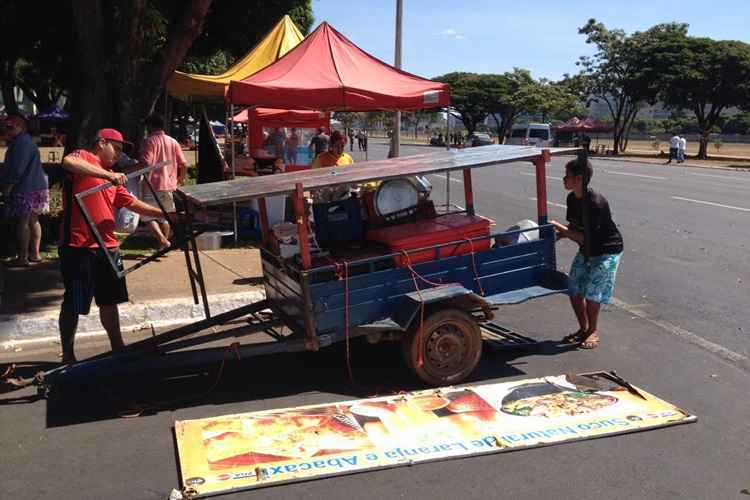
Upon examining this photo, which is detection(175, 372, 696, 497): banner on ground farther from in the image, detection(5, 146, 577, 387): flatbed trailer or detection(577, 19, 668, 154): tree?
detection(577, 19, 668, 154): tree

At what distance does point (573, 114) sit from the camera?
70688 millimetres

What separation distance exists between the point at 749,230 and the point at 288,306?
369 inches

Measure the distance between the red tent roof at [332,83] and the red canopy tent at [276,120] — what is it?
5507 mm

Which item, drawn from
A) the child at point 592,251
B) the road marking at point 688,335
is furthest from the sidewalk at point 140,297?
the road marking at point 688,335

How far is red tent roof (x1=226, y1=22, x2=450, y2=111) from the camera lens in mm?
9680

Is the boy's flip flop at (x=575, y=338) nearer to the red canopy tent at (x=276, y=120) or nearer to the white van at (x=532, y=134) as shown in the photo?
the red canopy tent at (x=276, y=120)

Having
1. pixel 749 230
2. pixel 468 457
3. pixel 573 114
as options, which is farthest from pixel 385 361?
pixel 573 114

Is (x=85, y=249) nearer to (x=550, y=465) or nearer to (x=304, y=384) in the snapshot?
(x=304, y=384)

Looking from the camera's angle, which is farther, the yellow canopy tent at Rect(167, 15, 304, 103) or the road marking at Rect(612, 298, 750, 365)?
the yellow canopy tent at Rect(167, 15, 304, 103)

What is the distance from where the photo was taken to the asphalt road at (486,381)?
3.55 metres

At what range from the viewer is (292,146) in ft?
56.7

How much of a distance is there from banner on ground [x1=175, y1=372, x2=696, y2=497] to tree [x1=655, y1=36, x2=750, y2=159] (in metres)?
40.1

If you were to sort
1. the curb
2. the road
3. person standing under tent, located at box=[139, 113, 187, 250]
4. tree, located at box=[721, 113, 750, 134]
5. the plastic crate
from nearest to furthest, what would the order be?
the plastic crate < the curb < the road < person standing under tent, located at box=[139, 113, 187, 250] < tree, located at box=[721, 113, 750, 134]

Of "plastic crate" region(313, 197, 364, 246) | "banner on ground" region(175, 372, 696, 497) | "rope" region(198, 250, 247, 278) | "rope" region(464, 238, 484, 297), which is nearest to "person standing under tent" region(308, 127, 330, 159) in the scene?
"rope" region(198, 250, 247, 278)
